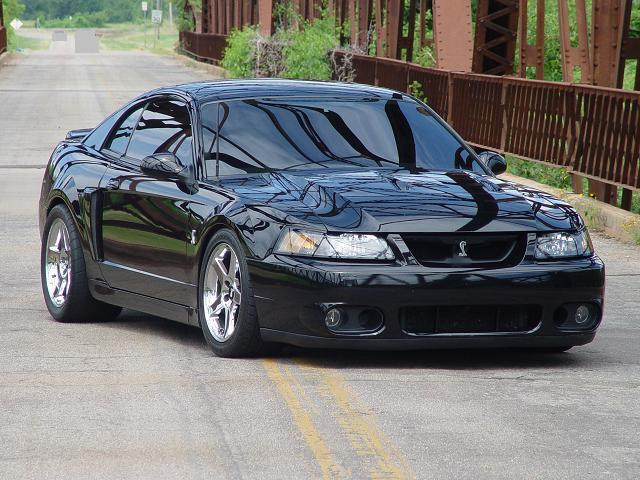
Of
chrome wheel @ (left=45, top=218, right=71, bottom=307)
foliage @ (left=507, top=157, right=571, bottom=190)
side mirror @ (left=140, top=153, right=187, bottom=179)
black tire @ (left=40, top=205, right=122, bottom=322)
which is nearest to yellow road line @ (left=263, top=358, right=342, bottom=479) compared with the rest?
side mirror @ (left=140, top=153, right=187, bottom=179)

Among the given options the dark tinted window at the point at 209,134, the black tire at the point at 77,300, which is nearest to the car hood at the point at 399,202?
the dark tinted window at the point at 209,134

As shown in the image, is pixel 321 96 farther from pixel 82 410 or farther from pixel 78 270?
pixel 82 410

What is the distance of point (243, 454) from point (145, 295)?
9.38ft

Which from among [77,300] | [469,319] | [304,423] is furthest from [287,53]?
[304,423]

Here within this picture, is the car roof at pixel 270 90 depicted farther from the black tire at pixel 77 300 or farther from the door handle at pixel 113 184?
the black tire at pixel 77 300

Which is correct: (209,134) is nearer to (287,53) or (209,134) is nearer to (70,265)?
(70,265)

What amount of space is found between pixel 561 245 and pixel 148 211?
229 cm

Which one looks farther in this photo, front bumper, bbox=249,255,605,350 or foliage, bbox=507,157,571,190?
foliage, bbox=507,157,571,190

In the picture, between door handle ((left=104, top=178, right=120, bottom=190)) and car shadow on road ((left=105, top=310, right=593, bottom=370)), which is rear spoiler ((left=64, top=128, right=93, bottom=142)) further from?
car shadow on road ((left=105, top=310, right=593, bottom=370))

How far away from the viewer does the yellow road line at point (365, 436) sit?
5410mm

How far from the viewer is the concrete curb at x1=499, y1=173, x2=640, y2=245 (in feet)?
44.7

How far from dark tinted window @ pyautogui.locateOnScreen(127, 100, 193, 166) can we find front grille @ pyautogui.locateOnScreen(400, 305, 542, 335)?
1677mm

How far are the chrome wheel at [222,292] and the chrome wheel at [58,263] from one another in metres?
1.52

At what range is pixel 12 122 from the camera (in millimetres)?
30031
